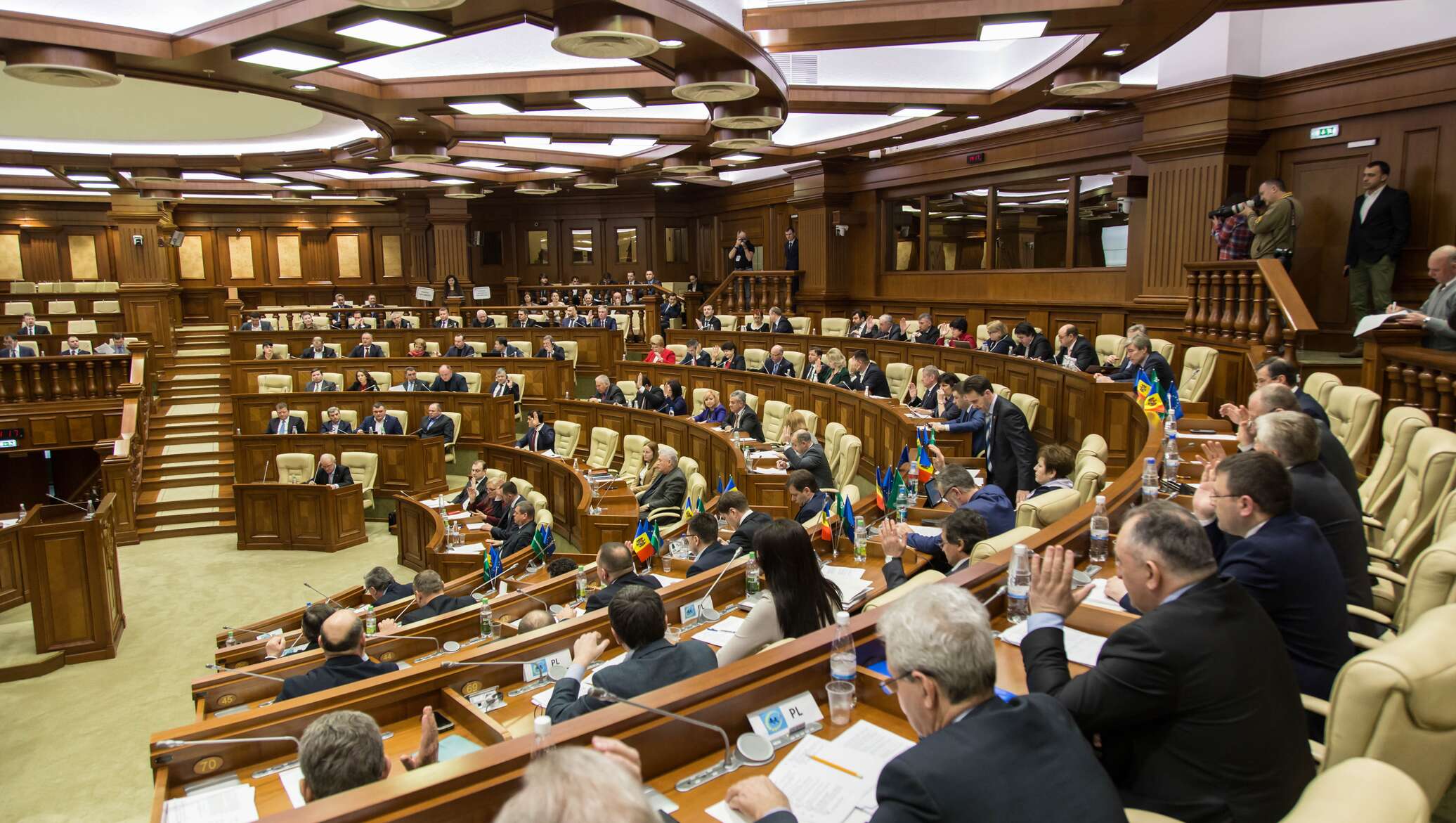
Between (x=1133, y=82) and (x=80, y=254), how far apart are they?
64.2 ft

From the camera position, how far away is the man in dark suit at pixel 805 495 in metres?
5.18

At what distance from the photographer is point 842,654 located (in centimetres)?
240

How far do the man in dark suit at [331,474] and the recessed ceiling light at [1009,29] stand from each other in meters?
8.23

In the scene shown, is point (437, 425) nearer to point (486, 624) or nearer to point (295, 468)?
point (295, 468)

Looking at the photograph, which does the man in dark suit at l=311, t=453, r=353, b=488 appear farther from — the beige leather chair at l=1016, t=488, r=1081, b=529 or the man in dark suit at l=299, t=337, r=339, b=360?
the beige leather chair at l=1016, t=488, r=1081, b=529

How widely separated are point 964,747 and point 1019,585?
1.30 metres

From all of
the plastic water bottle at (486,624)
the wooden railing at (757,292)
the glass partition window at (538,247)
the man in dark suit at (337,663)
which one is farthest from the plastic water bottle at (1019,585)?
the glass partition window at (538,247)

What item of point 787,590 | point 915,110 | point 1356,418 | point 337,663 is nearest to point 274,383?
point 915,110

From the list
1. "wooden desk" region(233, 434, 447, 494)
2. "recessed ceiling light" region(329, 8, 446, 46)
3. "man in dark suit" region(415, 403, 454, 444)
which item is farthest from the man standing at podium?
"recessed ceiling light" region(329, 8, 446, 46)

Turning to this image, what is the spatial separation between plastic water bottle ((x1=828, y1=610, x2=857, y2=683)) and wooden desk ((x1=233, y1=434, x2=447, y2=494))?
31.4ft

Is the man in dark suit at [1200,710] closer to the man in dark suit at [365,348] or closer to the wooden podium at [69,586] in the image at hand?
the wooden podium at [69,586]

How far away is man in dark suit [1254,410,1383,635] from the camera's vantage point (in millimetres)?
2725

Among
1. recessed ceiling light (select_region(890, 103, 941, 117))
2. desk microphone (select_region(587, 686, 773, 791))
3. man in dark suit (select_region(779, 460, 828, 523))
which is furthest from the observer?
recessed ceiling light (select_region(890, 103, 941, 117))

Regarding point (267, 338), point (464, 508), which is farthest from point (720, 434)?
point (267, 338)
